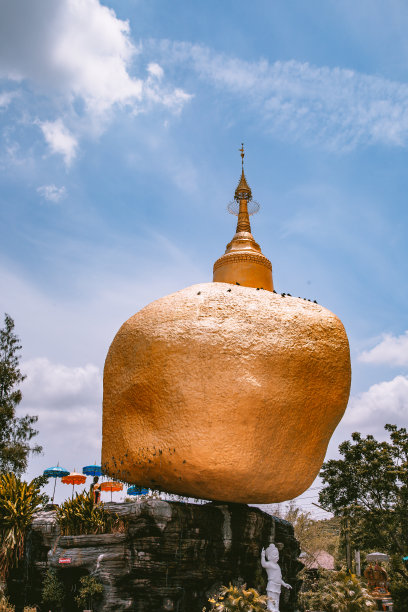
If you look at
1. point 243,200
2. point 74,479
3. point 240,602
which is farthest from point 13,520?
point 243,200

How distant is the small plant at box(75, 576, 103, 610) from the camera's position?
36.9ft

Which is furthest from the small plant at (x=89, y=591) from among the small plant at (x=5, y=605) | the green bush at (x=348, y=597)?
the green bush at (x=348, y=597)

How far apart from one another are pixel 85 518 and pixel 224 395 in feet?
15.2

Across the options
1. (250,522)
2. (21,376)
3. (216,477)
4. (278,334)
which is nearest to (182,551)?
(216,477)

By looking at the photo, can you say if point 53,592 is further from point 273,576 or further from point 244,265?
point 244,265

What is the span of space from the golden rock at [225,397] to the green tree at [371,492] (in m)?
14.4

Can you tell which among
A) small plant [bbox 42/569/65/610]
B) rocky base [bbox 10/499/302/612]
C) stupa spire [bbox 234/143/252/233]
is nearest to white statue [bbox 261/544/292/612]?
rocky base [bbox 10/499/302/612]

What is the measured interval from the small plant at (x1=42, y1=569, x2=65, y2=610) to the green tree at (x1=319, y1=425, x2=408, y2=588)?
61.2 feet

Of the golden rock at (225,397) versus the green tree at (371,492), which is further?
the green tree at (371,492)

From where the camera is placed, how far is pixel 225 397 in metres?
12.5

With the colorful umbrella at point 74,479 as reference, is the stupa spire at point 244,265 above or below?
above

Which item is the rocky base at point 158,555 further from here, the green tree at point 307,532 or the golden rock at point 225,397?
the green tree at point 307,532

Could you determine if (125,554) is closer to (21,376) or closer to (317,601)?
(317,601)

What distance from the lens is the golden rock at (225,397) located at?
1245 centimetres
